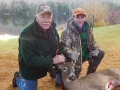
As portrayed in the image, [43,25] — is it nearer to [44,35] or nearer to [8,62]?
[44,35]

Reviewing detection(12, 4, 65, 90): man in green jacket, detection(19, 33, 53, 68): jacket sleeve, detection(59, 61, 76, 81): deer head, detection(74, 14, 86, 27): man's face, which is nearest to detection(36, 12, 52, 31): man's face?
detection(12, 4, 65, 90): man in green jacket

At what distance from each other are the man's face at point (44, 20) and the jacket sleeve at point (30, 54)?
1.02ft

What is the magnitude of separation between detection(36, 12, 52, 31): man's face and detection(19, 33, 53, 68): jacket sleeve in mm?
312

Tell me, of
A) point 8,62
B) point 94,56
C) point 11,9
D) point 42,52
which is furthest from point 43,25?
point 11,9

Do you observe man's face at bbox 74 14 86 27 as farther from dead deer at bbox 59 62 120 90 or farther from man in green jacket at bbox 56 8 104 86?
dead deer at bbox 59 62 120 90

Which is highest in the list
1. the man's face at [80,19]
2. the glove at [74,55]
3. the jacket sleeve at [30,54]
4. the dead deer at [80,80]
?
the man's face at [80,19]

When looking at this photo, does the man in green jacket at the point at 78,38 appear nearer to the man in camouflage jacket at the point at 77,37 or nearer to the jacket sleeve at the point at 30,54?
the man in camouflage jacket at the point at 77,37

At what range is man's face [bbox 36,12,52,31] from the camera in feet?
13.4

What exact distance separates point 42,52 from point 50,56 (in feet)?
0.70

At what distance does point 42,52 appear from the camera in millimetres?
4340

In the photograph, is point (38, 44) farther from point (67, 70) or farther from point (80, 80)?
point (80, 80)

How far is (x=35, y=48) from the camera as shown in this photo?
4258 millimetres

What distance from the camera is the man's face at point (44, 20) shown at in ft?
13.4

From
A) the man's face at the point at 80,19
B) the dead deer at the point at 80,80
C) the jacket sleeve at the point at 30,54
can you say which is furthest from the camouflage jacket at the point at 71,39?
the jacket sleeve at the point at 30,54
